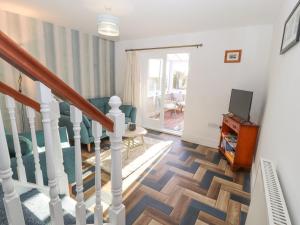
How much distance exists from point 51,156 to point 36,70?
0.37m

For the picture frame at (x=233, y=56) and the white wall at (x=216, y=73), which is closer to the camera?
the white wall at (x=216, y=73)

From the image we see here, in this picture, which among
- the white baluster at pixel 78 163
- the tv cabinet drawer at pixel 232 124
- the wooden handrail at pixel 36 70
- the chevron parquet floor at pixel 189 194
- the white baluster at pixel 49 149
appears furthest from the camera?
the tv cabinet drawer at pixel 232 124

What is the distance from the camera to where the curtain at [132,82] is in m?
4.50

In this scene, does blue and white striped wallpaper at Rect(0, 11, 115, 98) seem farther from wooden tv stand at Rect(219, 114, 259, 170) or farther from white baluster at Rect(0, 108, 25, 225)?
wooden tv stand at Rect(219, 114, 259, 170)

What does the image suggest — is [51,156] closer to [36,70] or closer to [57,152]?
[36,70]

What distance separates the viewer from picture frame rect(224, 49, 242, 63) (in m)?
3.20

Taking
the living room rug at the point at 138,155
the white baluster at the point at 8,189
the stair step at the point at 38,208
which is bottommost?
the living room rug at the point at 138,155

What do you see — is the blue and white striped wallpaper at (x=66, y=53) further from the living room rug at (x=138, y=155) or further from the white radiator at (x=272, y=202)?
the white radiator at (x=272, y=202)

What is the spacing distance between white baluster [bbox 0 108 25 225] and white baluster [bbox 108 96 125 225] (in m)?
0.45

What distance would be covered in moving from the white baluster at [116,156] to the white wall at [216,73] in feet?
9.73

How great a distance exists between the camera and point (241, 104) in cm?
279

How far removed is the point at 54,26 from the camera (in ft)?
11.5

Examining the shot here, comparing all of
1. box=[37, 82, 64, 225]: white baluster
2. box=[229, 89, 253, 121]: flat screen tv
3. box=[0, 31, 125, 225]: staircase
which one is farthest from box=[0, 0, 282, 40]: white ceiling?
box=[37, 82, 64, 225]: white baluster

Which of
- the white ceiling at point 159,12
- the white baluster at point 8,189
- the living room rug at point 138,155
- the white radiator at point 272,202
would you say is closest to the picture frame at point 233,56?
the white ceiling at point 159,12
